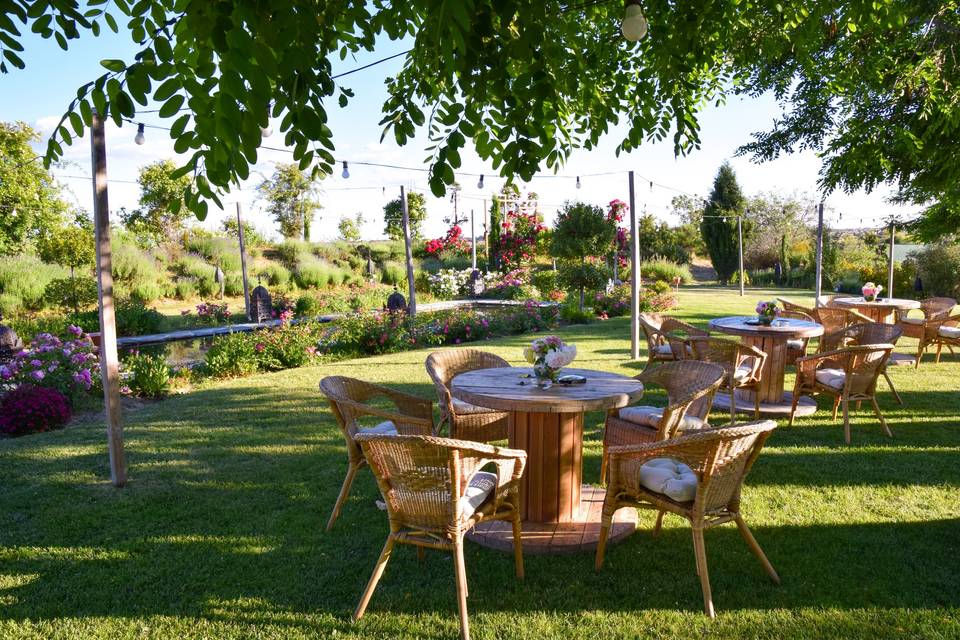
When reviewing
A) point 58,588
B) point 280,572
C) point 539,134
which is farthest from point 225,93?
point 58,588

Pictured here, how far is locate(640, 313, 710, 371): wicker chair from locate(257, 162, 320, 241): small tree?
2288 cm

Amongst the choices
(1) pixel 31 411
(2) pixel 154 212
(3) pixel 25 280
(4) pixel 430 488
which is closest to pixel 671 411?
(4) pixel 430 488

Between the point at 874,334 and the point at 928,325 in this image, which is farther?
the point at 928,325

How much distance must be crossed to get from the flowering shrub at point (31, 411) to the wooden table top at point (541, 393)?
13.6 ft

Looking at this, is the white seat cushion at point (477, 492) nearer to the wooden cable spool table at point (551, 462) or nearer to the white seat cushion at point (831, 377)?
the wooden cable spool table at point (551, 462)

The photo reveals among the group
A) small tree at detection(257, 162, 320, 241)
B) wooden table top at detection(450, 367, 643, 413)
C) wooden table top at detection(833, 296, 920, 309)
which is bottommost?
wooden table top at detection(450, 367, 643, 413)

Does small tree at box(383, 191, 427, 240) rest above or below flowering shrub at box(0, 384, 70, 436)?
above

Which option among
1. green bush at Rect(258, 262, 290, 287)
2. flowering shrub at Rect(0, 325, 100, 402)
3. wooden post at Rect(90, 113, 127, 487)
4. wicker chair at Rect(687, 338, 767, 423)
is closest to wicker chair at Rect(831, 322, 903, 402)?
wicker chair at Rect(687, 338, 767, 423)

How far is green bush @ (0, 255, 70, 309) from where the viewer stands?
42.5ft

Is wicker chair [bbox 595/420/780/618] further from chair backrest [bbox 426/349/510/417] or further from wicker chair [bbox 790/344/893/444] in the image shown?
wicker chair [bbox 790/344/893/444]

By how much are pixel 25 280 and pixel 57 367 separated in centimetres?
884

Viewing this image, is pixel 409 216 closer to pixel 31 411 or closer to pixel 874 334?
pixel 31 411

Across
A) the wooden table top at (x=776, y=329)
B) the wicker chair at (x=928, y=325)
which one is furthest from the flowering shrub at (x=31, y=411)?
the wicker chair at (x=928, y=325)

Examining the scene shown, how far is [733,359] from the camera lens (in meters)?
5.46
